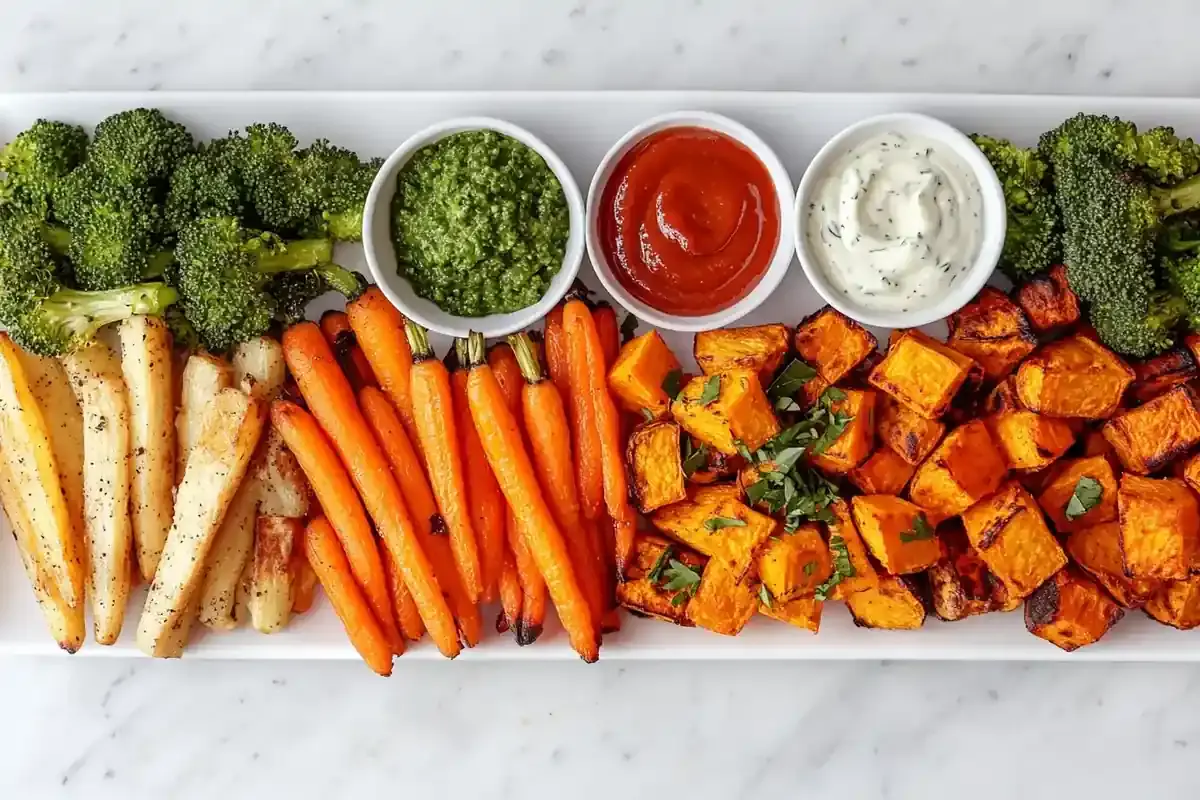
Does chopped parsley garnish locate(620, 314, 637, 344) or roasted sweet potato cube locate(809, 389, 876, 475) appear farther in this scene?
chopped parsley garnish locate(620, 314, 637, 344)

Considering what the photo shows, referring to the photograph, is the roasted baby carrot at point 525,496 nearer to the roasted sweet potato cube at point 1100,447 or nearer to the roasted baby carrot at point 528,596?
the roasted baby carrot at point 528,596

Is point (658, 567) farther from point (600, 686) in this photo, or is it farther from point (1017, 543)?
point (1017, 543)

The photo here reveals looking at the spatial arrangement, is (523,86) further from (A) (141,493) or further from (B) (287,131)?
(A) (141,493)

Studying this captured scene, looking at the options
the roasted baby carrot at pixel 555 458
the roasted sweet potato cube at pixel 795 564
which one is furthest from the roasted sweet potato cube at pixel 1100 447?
the roasted baby carrot at pixel 555 458

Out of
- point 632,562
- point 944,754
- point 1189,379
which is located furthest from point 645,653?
point 1189,379

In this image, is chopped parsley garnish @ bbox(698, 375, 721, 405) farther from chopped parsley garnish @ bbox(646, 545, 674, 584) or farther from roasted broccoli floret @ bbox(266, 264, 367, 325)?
roasted broccoli floret @ bbox(266, 264, 367, 325)

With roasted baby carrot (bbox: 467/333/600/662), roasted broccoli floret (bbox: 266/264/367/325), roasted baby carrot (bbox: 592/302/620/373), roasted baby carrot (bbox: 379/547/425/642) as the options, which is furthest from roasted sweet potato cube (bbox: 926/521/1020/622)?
roasted broccoli floret (bbox: 266/264/367/325)
